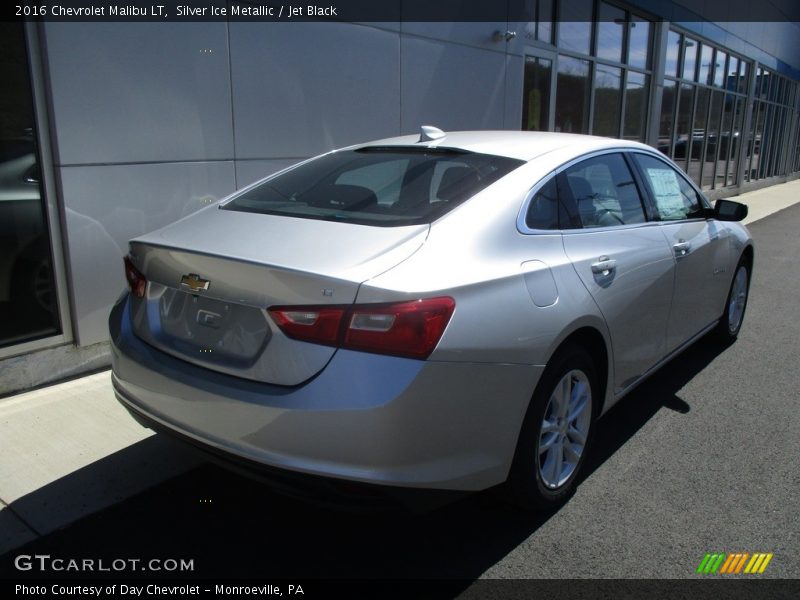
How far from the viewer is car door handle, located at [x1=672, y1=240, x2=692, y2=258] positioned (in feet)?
12.9

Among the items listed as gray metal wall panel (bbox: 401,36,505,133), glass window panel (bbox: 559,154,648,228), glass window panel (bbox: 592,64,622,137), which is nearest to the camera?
glass window panel (bbox: 559,154,648,228)

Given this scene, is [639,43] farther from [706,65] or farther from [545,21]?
[706,65]

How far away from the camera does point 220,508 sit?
10.1 feet

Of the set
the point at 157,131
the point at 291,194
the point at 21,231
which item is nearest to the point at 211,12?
the point at 157,131

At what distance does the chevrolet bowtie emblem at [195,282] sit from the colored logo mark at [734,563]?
2.15 meters

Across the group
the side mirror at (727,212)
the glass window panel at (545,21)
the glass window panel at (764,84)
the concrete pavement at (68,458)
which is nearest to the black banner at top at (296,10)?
the glass window panel at (545,21)

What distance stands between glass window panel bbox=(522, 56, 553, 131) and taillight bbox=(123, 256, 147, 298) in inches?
314

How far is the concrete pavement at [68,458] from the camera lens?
3012mm

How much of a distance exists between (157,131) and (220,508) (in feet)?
10.1

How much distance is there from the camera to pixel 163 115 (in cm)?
508

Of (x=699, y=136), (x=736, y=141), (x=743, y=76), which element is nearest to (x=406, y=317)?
(x=699, y=136)

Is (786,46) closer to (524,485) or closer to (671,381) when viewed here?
(671,381)

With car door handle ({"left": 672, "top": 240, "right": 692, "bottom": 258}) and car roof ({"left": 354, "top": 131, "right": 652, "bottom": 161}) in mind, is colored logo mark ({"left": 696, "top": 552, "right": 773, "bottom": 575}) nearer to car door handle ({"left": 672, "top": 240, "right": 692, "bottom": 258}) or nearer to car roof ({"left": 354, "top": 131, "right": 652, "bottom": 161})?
car door handle ({"left": 672, "top": 240, "right": 692, "bottom": 258})

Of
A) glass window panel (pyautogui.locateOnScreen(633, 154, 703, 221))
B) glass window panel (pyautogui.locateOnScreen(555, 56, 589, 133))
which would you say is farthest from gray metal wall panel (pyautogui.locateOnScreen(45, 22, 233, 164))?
glass window panel (pyautogui.locateOnScreen(555, 56, 589, 133))
